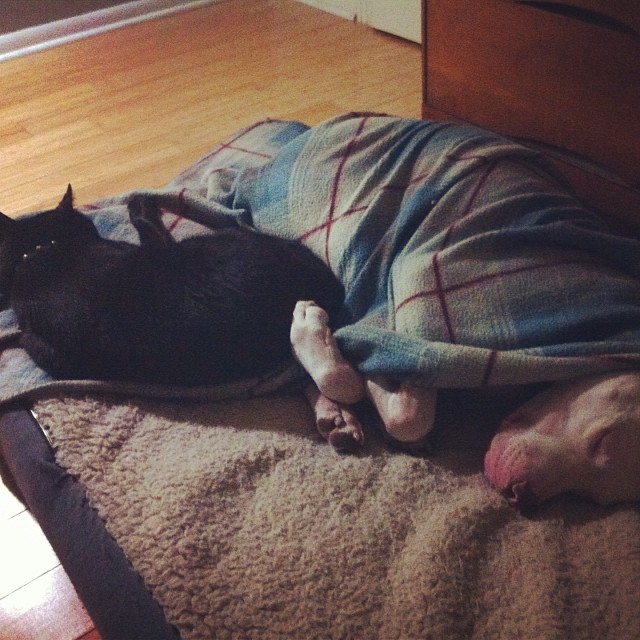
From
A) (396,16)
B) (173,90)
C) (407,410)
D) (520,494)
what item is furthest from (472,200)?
(396,16)

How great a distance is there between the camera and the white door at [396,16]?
2686 mm

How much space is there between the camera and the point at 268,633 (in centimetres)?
91

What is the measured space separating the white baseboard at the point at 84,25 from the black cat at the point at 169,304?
6.62ft

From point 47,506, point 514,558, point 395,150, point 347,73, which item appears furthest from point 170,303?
point 347,73

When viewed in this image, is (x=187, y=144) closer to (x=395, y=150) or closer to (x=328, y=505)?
(x=395, y=150)

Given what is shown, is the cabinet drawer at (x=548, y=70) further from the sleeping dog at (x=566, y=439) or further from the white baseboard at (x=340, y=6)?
the white baseboard at (x=340, y=6)

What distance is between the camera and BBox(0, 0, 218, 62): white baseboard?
115 inches

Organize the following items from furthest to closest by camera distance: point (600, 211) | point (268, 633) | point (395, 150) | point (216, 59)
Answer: point (216, 59) < point (600, 211) < point (395, 150) < point (268, 633)

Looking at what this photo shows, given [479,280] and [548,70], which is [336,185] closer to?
[479,280]

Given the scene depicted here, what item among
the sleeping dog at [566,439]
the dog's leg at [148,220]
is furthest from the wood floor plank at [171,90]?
the sleeping dog at [566,439]

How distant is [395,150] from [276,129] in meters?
0.57

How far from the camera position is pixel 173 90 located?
261cm

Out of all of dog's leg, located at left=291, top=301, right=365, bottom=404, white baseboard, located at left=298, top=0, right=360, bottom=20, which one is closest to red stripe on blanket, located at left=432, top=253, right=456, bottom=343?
dog's leg, located at left=291, top=301, right=365, bottom=404

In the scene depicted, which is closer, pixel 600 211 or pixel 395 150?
pixel 395 150
